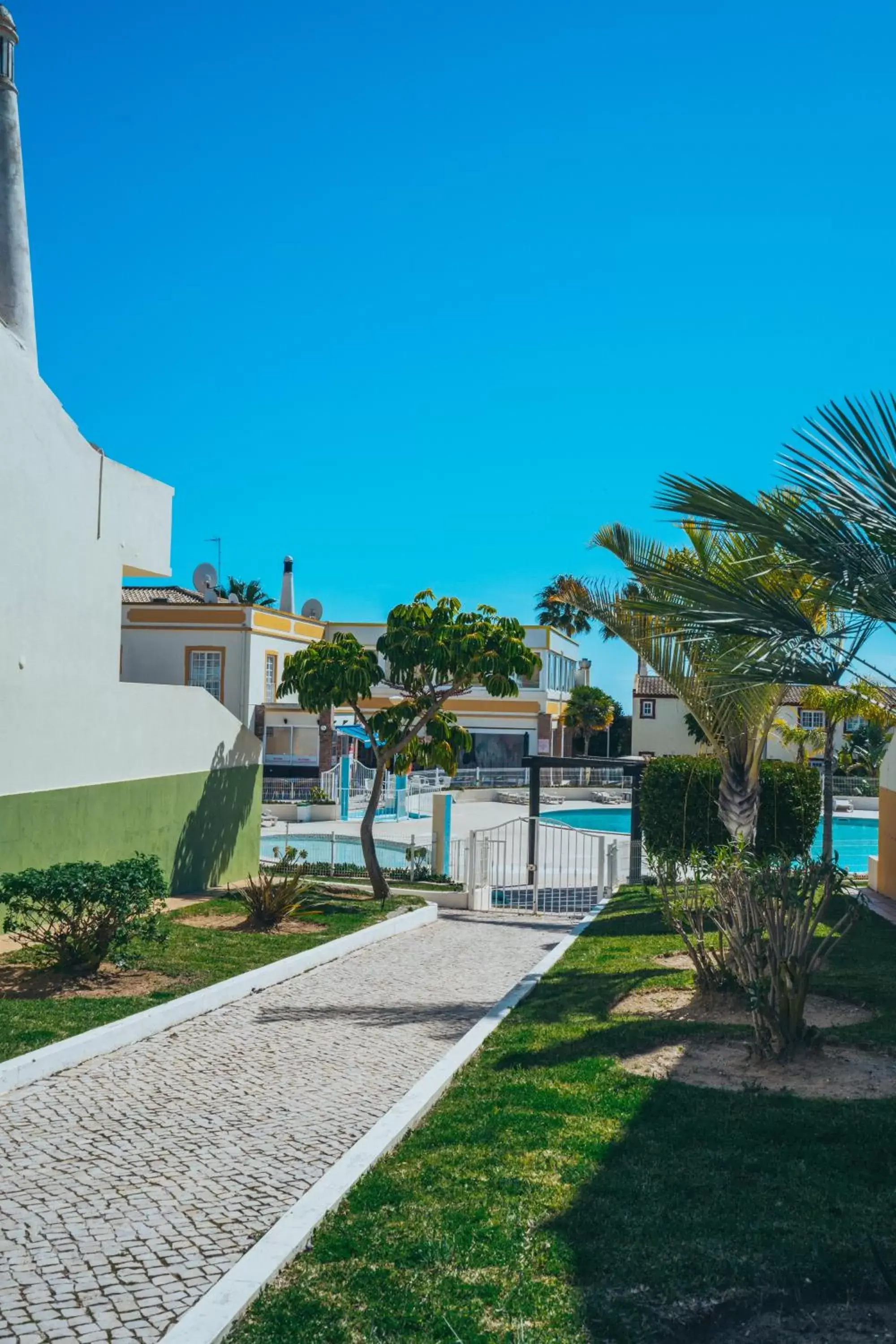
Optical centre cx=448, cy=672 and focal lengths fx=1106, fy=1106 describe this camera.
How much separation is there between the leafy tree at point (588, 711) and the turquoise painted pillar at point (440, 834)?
103ft

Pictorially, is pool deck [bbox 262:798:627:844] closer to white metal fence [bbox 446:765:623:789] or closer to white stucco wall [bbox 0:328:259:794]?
white metal fence [bbox 446:765:623:789]

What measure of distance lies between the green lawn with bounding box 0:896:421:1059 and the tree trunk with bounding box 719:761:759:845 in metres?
5.15

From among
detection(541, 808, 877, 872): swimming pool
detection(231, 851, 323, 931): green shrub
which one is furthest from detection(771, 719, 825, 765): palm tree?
detection(231, 851, 323, 931): green shrub

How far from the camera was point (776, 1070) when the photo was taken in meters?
7.28

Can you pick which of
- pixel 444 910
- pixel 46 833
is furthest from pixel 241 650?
pixel 46 833

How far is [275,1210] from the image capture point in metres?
5.05

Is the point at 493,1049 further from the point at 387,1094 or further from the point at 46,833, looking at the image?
the point at 46,833

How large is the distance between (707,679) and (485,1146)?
9002 millimetres

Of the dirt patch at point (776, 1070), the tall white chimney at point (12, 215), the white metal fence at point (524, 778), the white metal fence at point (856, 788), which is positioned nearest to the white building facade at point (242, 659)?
the white metal fence at point (524, 778)

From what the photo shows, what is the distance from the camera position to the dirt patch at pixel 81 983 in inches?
375

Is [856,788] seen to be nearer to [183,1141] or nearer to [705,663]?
[705,663]

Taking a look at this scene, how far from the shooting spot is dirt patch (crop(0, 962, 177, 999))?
375 inches

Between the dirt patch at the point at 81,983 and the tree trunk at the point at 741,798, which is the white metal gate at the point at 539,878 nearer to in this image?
the tree trunk at the point at 741,798

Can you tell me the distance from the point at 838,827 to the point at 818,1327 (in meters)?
33.4
